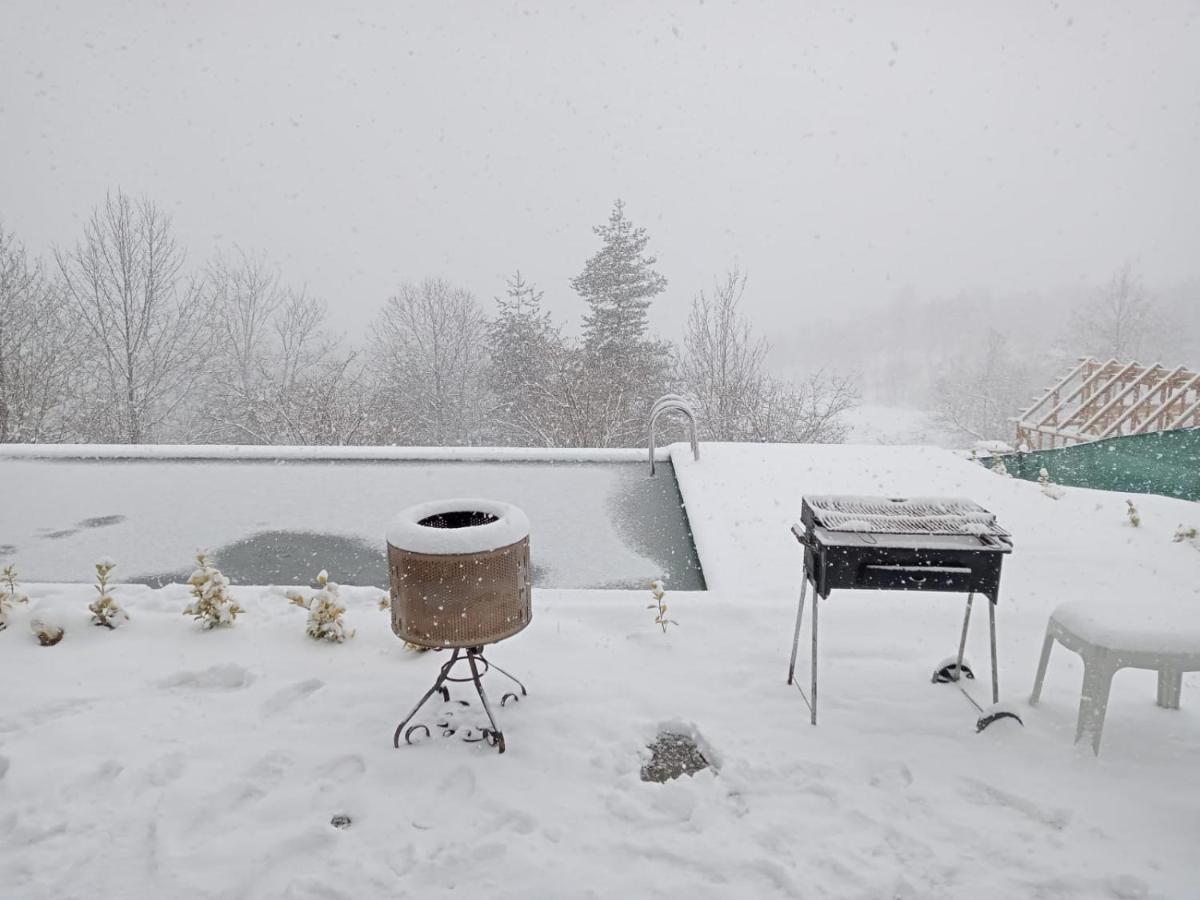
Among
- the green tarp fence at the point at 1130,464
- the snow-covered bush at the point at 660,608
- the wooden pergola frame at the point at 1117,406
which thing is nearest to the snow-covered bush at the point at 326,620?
the snow-covered bush at the point at 660,608

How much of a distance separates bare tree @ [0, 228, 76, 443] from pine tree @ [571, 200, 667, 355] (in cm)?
1485

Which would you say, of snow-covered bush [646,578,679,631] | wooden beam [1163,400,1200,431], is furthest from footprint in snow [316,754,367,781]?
wooden beam [1163,400,1200,431]

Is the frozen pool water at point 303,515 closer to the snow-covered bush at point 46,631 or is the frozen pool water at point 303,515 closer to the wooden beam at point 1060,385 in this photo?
the snow-covered bush at point 46,631

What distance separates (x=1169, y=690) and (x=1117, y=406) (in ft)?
41.4

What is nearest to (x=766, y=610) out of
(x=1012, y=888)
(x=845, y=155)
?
(x=1012, y=888)

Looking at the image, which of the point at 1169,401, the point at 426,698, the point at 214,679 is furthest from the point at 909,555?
the point at 1169,401

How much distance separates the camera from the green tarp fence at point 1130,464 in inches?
253

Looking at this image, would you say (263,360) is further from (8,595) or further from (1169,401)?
(1169,401)

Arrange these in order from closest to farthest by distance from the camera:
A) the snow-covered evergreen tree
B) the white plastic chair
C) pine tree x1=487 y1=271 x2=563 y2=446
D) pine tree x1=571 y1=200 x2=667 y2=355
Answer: the white plastic chair → the snow-covered evergreen tree → pine tree x1=487 y1=271 x2=563 y2=446 → pine tree x1=571 y1=200 x2=667 y2=355

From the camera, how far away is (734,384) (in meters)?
20.2

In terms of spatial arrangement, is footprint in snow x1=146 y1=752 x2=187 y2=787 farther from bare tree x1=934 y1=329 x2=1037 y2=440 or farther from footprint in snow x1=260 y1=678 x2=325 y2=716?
bare tree x1=934 y1=329 x2=1037 y2=440

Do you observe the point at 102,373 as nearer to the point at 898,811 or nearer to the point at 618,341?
the point at 618,341

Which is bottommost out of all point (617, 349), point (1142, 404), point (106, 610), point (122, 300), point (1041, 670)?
point (106, 610)

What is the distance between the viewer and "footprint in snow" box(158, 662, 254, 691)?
3.06 metres
